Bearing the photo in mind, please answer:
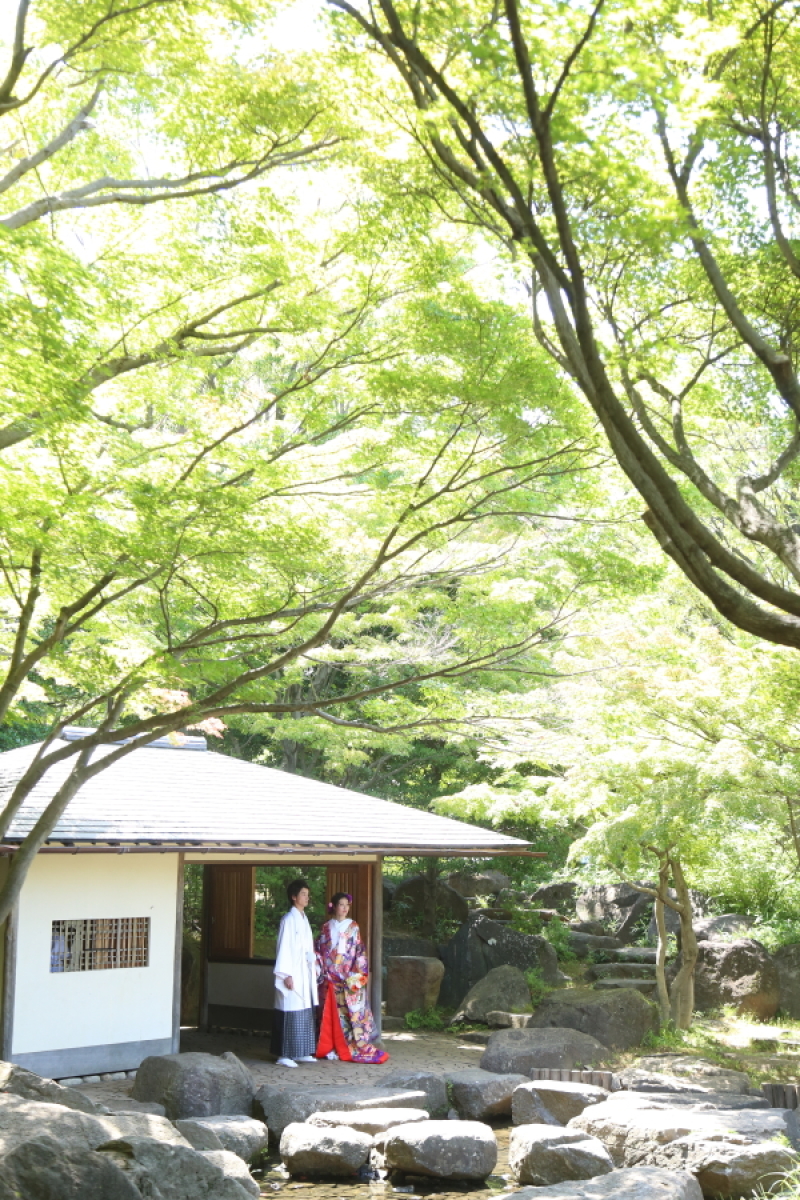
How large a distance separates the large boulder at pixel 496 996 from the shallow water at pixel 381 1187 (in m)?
6.25

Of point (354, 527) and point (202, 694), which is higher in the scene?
point (354, 527)

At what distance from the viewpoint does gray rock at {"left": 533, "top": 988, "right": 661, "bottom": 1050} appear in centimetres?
1299

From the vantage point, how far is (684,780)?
12.3m

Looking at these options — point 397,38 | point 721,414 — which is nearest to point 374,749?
point 721,414

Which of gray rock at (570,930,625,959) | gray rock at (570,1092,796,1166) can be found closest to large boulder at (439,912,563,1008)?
gray rock at (570,930,625,959)

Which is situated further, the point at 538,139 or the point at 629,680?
the point at 629,680

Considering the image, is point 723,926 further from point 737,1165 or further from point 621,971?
point 737,1165

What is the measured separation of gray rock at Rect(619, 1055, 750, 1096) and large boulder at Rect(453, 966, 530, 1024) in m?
3.62

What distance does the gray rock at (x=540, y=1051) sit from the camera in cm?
1144

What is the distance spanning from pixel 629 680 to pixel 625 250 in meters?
6.74

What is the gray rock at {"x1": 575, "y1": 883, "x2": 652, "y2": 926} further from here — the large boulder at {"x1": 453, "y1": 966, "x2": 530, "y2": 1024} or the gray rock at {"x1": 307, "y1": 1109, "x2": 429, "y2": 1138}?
the gray rock at {"x1": 307, "y1": 1109, "x2": 429, "y2": 1138}

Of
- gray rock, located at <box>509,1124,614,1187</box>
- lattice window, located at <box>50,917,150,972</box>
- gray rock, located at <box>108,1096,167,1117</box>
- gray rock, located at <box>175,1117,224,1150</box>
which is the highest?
lattice window, located at <box>50,917,150,972</box>

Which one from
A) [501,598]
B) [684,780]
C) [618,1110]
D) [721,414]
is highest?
[721,414]

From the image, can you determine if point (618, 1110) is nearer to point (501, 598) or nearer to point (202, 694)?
point (501, 598)
